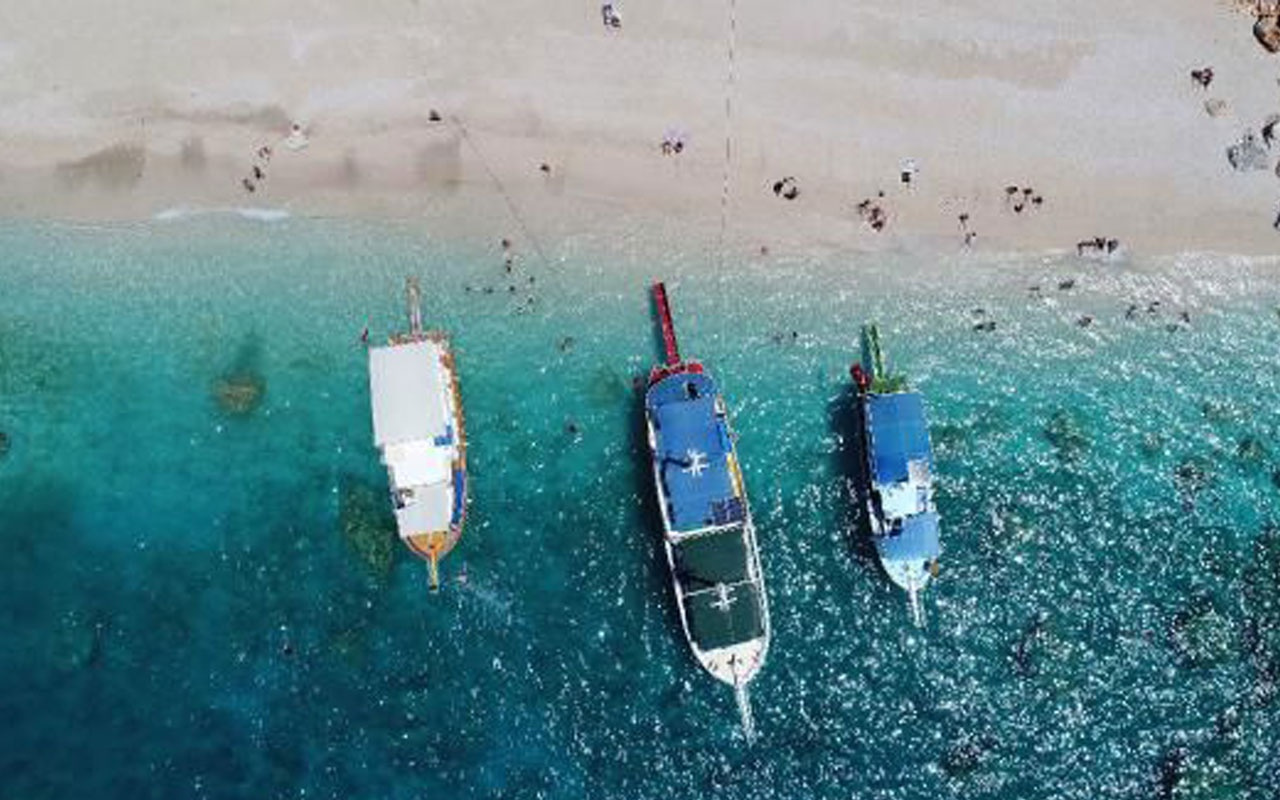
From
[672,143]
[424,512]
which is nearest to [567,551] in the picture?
[424,512]

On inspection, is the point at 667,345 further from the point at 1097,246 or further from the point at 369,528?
the point at 1097,246

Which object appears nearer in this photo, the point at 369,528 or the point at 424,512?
the point at 424,512

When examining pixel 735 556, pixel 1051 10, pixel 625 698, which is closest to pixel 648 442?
pixel 735 556

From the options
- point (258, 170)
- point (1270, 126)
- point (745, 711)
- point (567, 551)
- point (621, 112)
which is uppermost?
point (621, 112)

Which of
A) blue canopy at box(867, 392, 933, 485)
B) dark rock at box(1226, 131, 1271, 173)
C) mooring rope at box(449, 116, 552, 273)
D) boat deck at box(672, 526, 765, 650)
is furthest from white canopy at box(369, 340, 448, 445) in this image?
dark rock at box(1226, 131, 1271, 173)

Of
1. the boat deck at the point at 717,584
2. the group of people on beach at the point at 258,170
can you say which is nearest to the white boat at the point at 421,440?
the group of people on beach at the point at 258,170

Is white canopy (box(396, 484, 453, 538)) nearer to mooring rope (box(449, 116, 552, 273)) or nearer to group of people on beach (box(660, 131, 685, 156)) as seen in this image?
mooring rope (box(449, 116, 552, 273))

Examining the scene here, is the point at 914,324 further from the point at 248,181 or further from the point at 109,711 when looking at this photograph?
the point at 109,711
